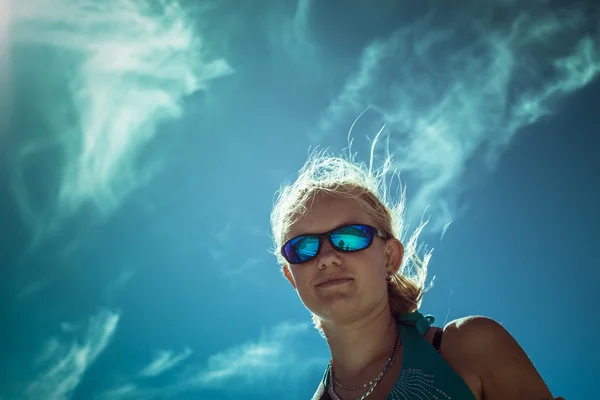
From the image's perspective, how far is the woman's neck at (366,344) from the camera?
3.82 metres

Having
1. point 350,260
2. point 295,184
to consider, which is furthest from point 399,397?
point 295,184

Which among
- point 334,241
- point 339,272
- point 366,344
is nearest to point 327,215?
point 334,241

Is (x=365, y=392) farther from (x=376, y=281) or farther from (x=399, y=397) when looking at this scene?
(x=376, y=281)

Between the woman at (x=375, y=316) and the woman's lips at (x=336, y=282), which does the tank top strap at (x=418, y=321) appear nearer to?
the woman at (x=375, y=316)

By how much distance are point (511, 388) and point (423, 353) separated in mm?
657

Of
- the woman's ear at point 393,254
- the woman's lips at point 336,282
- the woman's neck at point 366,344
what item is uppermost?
the woman's ear at point 393,254

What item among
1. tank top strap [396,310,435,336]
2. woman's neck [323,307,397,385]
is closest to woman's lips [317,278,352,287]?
woman's neck [323,307,397,385]

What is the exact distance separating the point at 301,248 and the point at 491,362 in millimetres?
1831

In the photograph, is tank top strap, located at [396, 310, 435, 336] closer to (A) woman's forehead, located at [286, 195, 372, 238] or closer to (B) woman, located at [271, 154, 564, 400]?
(B) woman, located at [271, 154, 564, 400]

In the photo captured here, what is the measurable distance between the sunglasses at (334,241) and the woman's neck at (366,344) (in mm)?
687

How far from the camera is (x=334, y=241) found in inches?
152

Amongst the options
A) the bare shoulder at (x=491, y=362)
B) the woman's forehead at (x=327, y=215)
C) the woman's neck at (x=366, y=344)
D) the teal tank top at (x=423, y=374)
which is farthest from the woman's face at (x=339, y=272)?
the bare shoulder at (x=491, y=362)

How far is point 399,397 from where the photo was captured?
327cm

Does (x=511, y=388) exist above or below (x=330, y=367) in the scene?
below
